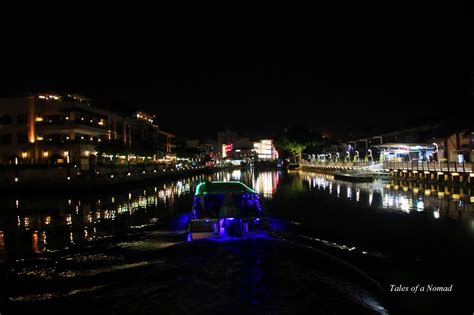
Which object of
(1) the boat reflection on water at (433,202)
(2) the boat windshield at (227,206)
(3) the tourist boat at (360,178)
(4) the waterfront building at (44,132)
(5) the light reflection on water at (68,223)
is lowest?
(1) the boat reflection on water at (433,202)

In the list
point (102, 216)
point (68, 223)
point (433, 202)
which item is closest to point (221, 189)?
point (68, 223)

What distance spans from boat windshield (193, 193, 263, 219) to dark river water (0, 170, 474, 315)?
1278mm

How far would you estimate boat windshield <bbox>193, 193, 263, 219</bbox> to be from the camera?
14.1 meters

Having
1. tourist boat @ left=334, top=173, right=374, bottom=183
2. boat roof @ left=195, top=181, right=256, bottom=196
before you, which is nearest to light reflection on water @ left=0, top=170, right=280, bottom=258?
boat roof @ left=195, top=181, right=256, bottom=196

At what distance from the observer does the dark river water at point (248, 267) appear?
810 centimetres


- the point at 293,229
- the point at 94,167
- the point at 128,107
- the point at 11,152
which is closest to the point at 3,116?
the point at 11,152

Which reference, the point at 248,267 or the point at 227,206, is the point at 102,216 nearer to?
the point at 227,206

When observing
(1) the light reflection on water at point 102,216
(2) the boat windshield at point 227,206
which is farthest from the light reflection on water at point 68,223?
(2) the boat windshield at point 227,206

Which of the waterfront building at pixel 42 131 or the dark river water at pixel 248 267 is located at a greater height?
the waterfront building at pixel 42 131

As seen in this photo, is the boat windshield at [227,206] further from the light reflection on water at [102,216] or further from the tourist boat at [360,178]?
the tourist boat at [360,178]

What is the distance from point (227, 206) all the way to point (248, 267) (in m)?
4.26

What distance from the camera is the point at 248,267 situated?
10.0 metres

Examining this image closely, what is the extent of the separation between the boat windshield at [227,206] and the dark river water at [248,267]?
128 cm

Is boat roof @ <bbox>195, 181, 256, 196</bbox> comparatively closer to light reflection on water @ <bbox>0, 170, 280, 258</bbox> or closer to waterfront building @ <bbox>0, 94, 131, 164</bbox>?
light reflection on water @ <bbox>0, 170, 280, 258</bbox>
